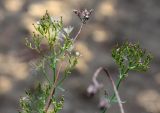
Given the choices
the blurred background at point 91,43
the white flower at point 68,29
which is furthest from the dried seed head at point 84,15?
the blurred background at point 91,43

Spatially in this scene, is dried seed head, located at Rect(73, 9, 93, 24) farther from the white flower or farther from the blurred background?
the blurred background

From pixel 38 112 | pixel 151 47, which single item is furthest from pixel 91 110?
pixel 38 112

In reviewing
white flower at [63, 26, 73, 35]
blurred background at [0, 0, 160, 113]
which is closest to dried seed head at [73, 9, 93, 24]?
white flower at [63, 26, 73, 35]

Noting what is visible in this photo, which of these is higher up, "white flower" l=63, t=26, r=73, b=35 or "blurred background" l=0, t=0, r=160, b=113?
"blurred background" l=0, t=0, r=160, b=113

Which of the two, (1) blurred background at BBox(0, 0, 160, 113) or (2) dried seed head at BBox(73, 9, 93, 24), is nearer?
(2) dried seed head at BBox(73, 9, 93, 24)

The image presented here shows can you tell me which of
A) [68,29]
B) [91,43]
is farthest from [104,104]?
[91,43]

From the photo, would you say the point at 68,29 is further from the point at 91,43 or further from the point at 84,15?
the point at 91,43

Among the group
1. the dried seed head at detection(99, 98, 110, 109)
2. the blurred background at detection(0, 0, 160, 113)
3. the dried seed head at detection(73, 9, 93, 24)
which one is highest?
the blurred background at detection(0, 0, 160, 113)

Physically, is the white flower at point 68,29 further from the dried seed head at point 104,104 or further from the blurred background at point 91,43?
the blurred background at point 91,43
